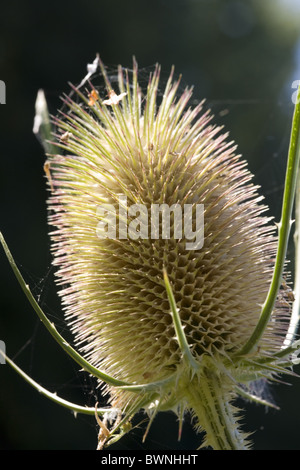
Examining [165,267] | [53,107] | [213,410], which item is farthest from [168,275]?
[53,107]

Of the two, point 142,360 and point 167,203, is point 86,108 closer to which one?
point 167,203

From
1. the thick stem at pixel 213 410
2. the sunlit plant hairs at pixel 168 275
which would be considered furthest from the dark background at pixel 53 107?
the thick stem at pixel 213 410

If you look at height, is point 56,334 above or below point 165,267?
below

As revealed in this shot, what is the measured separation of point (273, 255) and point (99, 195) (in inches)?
19.9

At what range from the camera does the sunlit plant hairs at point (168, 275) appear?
1.21 metres

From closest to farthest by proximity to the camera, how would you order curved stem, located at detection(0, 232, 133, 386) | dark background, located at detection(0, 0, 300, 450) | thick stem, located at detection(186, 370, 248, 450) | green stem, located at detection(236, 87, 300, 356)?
green stem, located at detection(236, 87, 300, 356) < curved stem, located at detection(0, 232, 133, 386) < thick stem, located at detection(186, 370, 248, 450) < dark background, located at detection(0, 0, 300, 450)

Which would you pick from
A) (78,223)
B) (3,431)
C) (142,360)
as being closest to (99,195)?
(78,223)

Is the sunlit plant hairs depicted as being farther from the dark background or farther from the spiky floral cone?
the dark background

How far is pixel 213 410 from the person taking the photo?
121cm

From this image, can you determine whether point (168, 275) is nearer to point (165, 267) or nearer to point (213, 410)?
point (165, 267)

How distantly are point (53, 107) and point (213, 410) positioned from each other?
4.35 m

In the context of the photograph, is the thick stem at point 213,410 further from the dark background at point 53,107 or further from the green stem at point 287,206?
the dark background at point 53,107

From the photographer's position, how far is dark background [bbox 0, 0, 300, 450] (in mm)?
5312

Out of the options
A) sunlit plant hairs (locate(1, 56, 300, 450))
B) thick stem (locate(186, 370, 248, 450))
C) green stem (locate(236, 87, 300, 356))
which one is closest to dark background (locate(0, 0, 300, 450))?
sunlit plant hairs (locate(1, 56, 300, 450))
